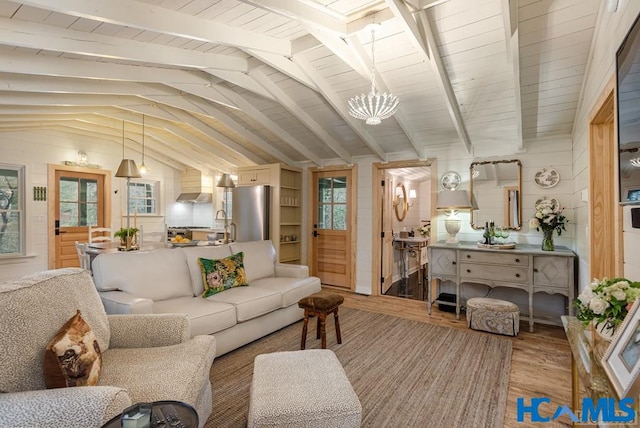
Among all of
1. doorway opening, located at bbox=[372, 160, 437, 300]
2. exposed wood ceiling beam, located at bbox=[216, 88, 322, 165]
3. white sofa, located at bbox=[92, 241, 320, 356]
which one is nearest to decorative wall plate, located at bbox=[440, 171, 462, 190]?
doorway opening, located at bbox=[372, 160, 437, 300]

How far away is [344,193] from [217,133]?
2.38 m

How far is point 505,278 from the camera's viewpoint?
3623mm

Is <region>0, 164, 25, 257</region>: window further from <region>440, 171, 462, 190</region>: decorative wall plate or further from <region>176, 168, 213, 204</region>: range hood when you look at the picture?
<region>440, 171, 462, 190</region>: decorative wall plate

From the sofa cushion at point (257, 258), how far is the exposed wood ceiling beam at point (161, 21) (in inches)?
84.0

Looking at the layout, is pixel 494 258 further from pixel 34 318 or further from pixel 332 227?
pixel 34 318

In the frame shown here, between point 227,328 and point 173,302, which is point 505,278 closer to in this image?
point 227,328

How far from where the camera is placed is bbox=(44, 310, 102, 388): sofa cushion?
1.34 metres

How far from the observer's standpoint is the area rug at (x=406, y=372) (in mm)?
2033

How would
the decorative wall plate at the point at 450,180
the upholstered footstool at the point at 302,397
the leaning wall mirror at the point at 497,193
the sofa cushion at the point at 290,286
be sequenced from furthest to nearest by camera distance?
the decorative wall plate at the point at 450,180, the leaning wall mirror at the point at 497,193, the sofa cushion at the point at 290,286, the upholstered footstool at the point at 302,397

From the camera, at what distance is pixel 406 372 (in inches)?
102

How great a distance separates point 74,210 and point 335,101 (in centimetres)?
540

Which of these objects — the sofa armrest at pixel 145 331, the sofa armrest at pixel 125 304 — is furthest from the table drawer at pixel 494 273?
the sofa armrest at pixel 125 304

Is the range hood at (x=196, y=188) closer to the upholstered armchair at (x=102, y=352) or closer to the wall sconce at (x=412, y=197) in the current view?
the wall sconce at (x=412, y=197)

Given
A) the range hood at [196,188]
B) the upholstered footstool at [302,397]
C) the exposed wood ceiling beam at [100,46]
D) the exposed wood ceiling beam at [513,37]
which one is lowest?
the upholstered footstool at [302,397]
